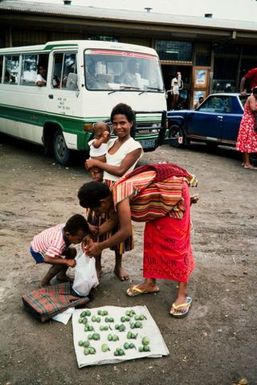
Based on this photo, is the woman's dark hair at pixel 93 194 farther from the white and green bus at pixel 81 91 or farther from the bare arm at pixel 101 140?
the white and green bus at pixel 81 91

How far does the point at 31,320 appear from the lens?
124 inches

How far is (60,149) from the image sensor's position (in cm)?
823

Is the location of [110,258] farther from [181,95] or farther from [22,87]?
[181,95]

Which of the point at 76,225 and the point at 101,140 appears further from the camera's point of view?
the point at 101,140

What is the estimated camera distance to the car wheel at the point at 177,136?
10844 mm

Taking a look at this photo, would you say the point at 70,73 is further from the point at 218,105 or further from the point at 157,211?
the point at 157,211

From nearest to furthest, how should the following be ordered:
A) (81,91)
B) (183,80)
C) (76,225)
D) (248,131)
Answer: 1. (76,225)
2. (81,91)
3. (248,131)
4. (183,80)

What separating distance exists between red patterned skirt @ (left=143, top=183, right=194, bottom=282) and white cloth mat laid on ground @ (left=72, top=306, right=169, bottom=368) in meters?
0.38

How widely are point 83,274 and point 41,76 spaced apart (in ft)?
19.4

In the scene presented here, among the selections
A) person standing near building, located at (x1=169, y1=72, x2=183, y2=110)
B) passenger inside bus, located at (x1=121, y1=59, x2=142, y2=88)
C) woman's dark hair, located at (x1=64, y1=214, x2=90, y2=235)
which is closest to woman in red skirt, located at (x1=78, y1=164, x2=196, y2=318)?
woman's dark hair, located at (x1=64, y1=214, x2=90, y2=235)

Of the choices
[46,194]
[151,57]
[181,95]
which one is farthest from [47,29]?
[46,194]

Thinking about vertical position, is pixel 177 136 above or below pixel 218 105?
below

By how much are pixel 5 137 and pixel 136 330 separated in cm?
983

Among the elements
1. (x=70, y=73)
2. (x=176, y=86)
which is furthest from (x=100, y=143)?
(x=176, y=86)
